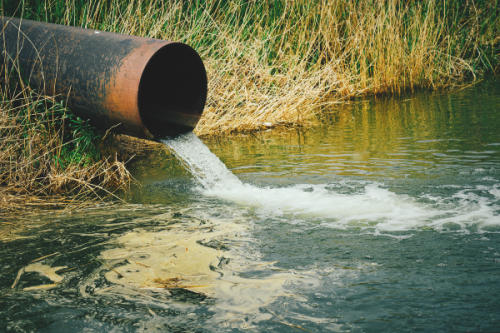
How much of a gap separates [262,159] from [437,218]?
2125 millimetres

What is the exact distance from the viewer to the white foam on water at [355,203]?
3.01 m

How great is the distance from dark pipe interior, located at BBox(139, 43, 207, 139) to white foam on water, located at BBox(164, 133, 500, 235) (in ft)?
0.67

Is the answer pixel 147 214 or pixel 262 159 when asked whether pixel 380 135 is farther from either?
pixel 147 214

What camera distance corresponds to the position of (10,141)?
3828 mm

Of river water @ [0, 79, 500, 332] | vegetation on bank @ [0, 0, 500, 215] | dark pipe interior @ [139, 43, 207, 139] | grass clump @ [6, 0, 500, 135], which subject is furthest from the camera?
grass clump @ [6, 0, 500, 135]

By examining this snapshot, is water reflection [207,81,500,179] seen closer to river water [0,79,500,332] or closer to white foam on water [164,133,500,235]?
river water [0,79,500,332]

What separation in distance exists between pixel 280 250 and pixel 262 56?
178 inches

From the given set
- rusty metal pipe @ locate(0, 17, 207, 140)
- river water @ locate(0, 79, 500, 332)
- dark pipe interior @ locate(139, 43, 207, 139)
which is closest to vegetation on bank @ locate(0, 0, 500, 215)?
rusty metal pipe @ locate(0, 17, 207, 140)

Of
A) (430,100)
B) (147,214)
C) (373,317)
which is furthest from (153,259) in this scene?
(430,100)

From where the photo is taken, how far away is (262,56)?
6.80 meters

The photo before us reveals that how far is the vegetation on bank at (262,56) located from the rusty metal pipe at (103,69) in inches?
7.4

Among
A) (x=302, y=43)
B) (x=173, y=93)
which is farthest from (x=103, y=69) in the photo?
(x=302, y=43)

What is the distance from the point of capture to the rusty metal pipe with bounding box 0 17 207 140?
3.55 meters

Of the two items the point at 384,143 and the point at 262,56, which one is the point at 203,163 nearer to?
the point at 384,143
